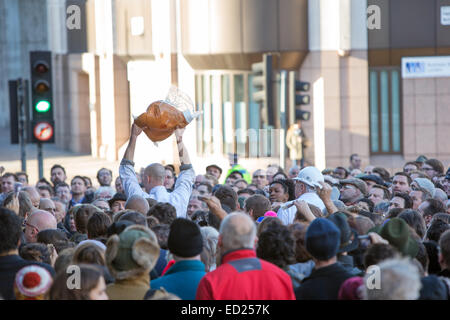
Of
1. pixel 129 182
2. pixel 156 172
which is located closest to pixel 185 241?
pixel 129 182

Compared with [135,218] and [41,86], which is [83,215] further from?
[41,86]

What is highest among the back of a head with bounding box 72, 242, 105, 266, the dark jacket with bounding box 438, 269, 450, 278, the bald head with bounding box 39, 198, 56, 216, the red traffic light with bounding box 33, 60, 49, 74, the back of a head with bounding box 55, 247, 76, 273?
the red traffic light with bounding box 33, 60, 49, 74

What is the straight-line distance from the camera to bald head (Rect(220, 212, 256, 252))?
5.86 m

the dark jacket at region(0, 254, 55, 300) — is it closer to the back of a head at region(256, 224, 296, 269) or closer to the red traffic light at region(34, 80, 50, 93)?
the back of a head at region(256, 224, 296, 269)

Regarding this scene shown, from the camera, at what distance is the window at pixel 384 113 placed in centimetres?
2628

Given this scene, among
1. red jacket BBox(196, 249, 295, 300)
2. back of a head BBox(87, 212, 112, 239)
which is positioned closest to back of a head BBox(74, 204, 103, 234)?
back of a head BBox(87, 212, 112, 239)

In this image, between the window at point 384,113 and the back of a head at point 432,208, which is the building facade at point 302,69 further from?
the back of a head at point 432,208

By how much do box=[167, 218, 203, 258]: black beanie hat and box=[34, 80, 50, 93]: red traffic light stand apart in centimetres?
1077

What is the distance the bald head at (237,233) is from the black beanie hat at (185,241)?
12.7 inches

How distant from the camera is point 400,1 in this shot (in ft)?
82.3

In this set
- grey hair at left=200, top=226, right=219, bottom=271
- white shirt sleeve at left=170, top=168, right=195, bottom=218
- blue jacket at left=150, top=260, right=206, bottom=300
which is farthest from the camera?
white shirt sleeve at left=170, top=168, right=195, bottom=218

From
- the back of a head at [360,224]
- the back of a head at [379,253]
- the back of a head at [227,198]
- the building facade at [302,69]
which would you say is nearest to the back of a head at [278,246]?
the back of a head at [379,253]

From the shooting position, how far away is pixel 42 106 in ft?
54.0

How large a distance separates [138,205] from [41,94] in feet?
26.6
